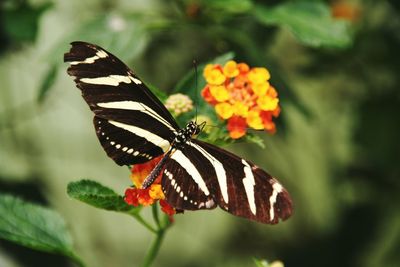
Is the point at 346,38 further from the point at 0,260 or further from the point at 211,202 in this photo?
the point at 0,260

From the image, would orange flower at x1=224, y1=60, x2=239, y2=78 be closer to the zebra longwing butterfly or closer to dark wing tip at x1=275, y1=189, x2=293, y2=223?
the zebra longwing butterfly

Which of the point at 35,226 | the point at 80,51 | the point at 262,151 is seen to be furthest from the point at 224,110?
the point at 262,151

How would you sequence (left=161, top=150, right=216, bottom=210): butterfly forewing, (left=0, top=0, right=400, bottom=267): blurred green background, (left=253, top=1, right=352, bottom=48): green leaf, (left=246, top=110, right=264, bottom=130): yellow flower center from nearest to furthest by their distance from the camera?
1. (left=161, top=150, right=216, bottom=210): butterfly forewing
2. (left=246, top=110, right=264, bottom=130): yellow flower center
3. (left=253, top=1, right=352, bottom=48): green leaf
4. (left=0, top=0, right=400, bottom=267): blurred green background

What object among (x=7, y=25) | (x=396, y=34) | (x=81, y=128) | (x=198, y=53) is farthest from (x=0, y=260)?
(x=396, y=34)

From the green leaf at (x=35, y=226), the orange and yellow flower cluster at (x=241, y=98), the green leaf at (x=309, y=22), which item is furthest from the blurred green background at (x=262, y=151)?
the green leaf at (x=35, y=226)

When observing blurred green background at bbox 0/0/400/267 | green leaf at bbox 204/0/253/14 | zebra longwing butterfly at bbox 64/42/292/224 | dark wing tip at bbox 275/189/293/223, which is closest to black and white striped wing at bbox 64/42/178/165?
zebra longwing butterfly at bbox 64/42/292/224

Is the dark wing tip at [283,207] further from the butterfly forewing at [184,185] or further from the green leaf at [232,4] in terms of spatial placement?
the green leaf at [232,4]
